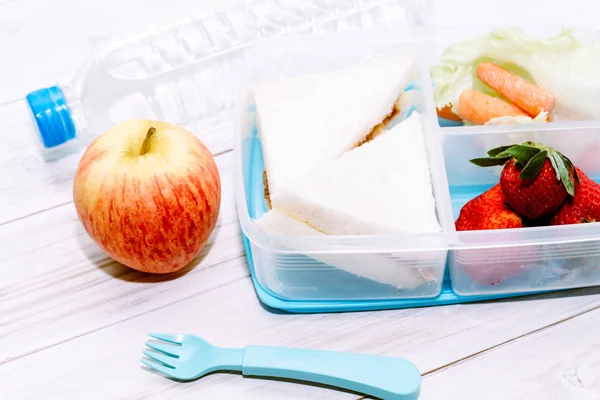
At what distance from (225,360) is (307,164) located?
11.9 inches

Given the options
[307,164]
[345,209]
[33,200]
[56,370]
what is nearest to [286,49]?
[307,164]

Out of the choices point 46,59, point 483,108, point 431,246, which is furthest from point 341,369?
point 46,59

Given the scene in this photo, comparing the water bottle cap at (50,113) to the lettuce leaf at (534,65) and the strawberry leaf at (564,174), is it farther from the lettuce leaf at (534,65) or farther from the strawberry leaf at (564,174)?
the strawberry leaf at (564,174)

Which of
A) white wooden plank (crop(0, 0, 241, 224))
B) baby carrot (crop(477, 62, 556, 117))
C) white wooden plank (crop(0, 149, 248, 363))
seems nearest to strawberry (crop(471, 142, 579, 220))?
baby carrot (crop(477, 62, 556, 117))

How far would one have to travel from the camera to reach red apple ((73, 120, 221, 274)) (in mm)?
883

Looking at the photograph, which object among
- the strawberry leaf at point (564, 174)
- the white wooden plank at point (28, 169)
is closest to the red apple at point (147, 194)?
the white wooden plank at point (28, 169)

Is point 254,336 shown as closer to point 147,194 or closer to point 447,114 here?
point 147,194

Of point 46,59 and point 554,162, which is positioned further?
point 46,59

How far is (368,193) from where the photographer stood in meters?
0.93

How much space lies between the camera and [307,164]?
1003 millimetres

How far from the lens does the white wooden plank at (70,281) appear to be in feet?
3.10

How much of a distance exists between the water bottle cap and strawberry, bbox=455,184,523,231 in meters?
0.59

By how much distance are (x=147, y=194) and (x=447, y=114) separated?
21.2 inches

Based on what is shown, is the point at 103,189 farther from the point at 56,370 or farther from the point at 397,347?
the point at 397,347
